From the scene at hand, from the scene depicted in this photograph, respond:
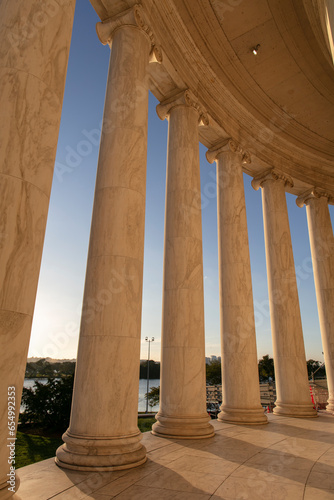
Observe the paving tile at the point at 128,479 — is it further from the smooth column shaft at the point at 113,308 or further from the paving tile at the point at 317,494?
the paving tile at the point at 317,494

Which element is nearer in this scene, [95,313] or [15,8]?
[15,8]

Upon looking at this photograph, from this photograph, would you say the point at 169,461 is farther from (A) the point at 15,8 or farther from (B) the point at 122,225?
(A) the point at 15,8

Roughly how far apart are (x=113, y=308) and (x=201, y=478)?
247 ft

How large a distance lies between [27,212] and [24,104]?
120ft

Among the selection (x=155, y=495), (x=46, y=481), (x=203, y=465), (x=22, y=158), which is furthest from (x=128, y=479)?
(x=22, y=158)

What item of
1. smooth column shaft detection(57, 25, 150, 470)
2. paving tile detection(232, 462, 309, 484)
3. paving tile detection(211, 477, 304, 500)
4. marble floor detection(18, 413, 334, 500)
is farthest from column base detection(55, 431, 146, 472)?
paving tile detection(232, 462, 309, 484)

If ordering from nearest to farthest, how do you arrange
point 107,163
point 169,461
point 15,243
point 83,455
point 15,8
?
point 15,243 < point 15,8 < point 83,455 < point 169,461 < point 107,163

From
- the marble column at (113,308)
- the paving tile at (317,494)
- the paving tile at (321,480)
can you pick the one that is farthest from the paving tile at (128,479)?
the paving tile at (321,480)

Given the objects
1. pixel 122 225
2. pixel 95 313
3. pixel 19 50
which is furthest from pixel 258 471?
pixel 19 50

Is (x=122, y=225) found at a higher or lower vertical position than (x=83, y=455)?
higher

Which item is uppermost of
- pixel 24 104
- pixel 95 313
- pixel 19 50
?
pixel 19 50

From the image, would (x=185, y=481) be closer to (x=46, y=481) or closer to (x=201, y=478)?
(x=201, y=478)

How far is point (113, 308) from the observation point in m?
159

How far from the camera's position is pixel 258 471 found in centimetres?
13638
